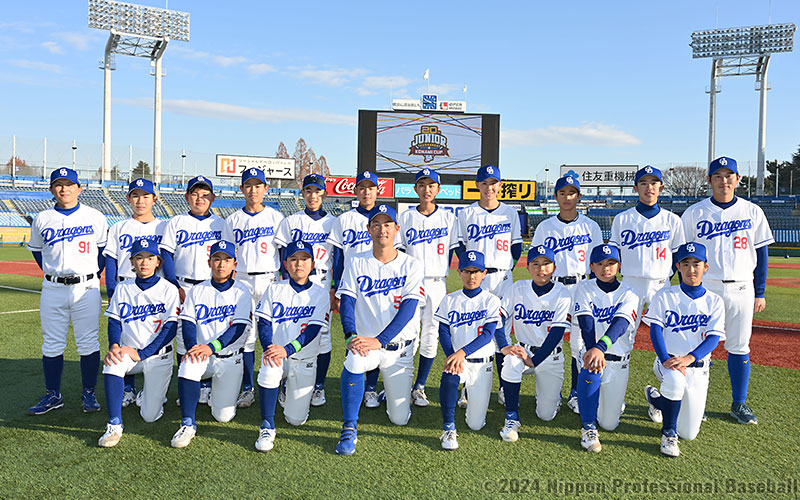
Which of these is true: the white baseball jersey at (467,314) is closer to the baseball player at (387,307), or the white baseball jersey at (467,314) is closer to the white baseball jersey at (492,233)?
the baseball player at (387,307)

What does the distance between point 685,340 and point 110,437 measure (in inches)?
167

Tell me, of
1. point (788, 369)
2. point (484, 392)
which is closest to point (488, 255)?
point (484, 392)

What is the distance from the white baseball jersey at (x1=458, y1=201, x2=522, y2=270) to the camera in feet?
16.4

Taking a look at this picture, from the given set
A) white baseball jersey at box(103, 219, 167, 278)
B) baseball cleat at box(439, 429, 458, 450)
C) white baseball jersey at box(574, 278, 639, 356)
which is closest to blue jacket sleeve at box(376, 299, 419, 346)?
baseball cleat at box(439, 429, 458, 450)

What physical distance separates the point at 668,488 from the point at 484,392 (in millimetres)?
1323

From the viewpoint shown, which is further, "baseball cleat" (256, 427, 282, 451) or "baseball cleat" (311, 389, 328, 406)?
"baseball cleat" (311, 389, 328, 406)

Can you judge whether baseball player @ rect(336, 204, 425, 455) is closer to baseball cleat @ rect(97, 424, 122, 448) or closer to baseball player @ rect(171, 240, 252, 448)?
baseball player @ rect(171, 240, 252, 448)

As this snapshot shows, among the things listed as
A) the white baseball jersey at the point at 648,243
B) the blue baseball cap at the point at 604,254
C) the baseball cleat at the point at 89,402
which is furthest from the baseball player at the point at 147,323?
the white baseball jersey at the point at 648,243

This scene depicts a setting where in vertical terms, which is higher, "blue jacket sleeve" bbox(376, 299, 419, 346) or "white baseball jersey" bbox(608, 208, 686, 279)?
"white baseball jersey" bbox(608, 208, 686, 279)

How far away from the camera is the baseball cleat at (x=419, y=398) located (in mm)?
4695

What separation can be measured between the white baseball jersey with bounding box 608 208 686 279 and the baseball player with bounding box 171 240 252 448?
124 inches

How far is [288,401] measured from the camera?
4148mm

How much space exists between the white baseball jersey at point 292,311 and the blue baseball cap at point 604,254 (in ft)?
7.09

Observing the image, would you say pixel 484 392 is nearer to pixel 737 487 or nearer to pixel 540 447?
pixel 540 447
